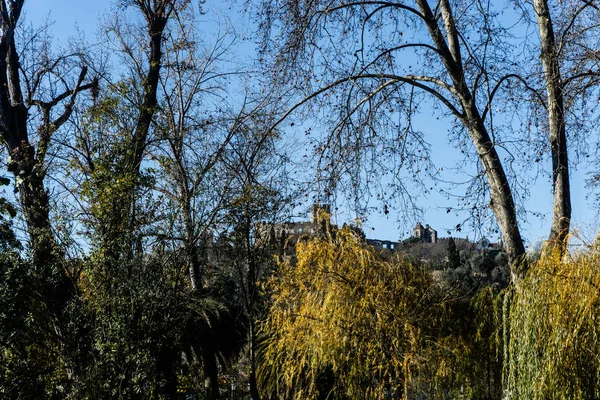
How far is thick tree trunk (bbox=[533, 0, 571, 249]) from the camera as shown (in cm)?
782

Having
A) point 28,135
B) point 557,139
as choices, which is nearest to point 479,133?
point 557,139

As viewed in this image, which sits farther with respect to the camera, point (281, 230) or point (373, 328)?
point (281, 230)

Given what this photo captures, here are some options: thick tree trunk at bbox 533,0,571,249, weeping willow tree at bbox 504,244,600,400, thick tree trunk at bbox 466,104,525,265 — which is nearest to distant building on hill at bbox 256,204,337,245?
thick tree trunk at bbox 466,104,525,265

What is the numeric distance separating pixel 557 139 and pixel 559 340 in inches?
117

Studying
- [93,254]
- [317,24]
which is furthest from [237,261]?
[317,24]

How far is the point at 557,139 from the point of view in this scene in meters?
7.92

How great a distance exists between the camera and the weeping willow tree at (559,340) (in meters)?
5.82

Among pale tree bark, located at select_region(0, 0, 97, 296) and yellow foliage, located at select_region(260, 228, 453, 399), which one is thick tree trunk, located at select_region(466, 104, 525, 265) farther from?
pale tree bark, located at select_region(0, 0, 97, 296)

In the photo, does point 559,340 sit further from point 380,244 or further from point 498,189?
point 380,244

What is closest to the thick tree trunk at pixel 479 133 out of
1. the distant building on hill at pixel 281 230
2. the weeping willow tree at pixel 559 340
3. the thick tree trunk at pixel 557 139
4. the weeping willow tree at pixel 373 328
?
the thick tree trunk at pixel 557 139

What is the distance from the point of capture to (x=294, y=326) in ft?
28.8

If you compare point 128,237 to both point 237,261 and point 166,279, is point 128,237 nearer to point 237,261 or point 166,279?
point 166,279

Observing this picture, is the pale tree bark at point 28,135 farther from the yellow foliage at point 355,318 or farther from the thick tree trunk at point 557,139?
the thick tree trunk at point 557,139

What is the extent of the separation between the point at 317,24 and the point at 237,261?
15.6 feet
